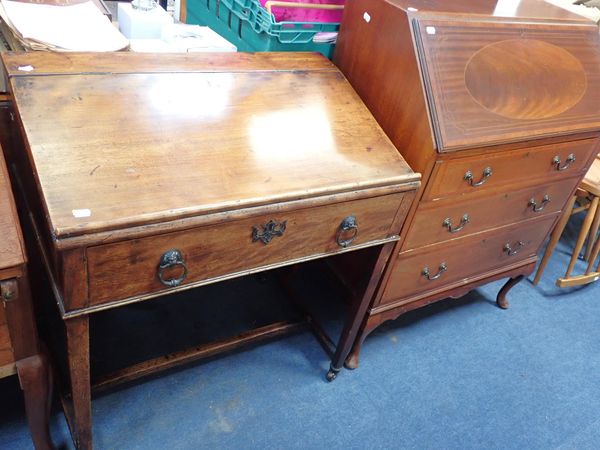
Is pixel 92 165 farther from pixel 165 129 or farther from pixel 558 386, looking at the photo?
pixel 558 386

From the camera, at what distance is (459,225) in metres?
1.64

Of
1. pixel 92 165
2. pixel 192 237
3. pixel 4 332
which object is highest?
pixel 92 165

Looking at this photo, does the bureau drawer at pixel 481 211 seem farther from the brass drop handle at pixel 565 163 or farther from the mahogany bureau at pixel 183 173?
the mahogany bureau at pixel 183 173

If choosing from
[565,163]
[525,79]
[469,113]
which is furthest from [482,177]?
[565,163]

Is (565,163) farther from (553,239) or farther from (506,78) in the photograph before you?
(553,239)

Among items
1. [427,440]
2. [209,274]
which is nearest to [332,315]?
[427,440]

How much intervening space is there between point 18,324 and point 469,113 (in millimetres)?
1189

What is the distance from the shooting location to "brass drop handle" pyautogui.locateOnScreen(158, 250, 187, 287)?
1.02 meters

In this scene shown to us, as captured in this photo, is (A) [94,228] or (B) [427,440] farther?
(B) [427,440]

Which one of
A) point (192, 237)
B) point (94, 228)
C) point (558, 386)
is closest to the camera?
point (94, 228)

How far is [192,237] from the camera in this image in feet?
3.37

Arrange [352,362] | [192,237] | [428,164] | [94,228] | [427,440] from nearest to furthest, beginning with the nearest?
[94,228]
[192,237]
[428,164]
[427,440]
[352,362]

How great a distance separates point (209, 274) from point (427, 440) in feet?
3.53

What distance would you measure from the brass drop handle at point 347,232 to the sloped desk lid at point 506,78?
304mm
